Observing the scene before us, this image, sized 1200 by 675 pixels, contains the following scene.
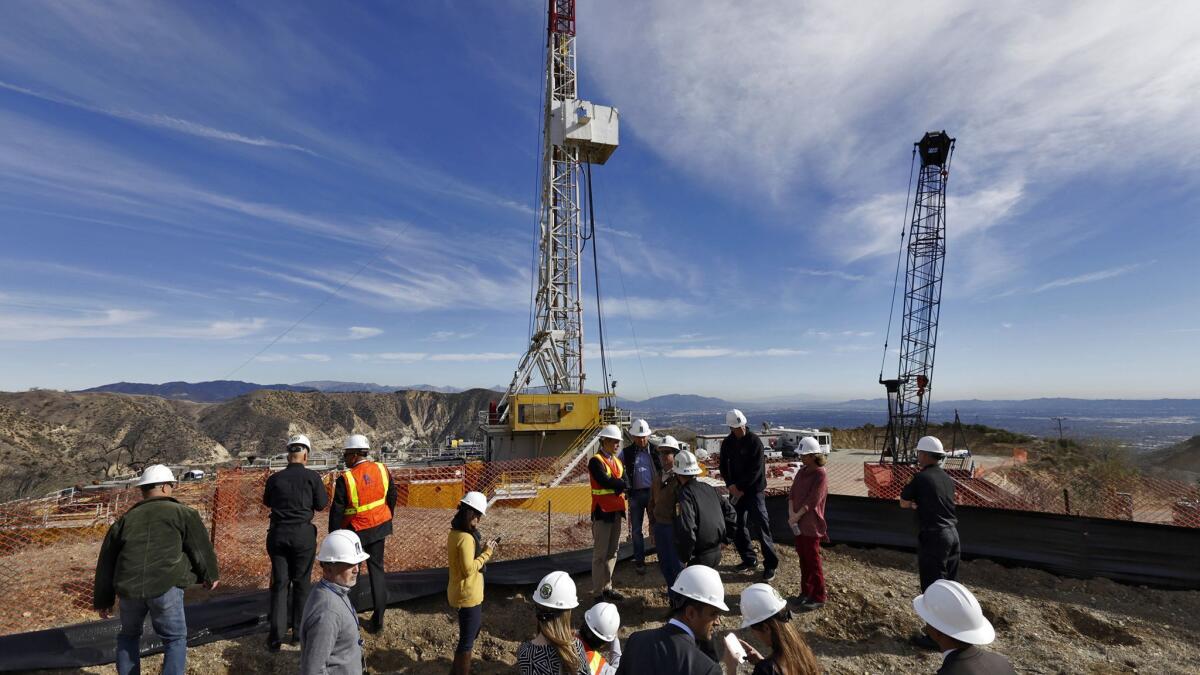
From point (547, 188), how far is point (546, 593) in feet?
62.4

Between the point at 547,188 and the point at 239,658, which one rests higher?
the point at 547,188

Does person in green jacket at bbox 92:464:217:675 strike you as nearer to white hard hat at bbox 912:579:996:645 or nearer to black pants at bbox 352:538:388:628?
black pants at bbox 352:538:388:628

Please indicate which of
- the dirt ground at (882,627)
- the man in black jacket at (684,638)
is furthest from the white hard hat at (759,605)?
the dirt ground at (882,627)

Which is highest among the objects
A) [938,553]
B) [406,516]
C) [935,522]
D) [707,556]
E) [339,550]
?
[339,550]

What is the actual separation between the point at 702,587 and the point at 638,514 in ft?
12.1

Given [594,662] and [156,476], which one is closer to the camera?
[594,662]

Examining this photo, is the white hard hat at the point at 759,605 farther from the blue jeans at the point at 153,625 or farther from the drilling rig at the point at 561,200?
the drilling rig at the point at 561,200

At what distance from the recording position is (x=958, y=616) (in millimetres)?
2256

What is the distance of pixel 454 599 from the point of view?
3.70 metres

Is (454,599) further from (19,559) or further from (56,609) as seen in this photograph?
(19,559)

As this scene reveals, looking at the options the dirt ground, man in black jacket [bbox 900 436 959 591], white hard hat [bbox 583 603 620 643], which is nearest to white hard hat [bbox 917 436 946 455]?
man in black jacket [bbox 900 436 959 591]

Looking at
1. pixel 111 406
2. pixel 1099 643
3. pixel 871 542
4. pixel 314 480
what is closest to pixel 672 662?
pixel 314 480

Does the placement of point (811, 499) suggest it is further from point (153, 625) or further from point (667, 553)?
point (153, 625)

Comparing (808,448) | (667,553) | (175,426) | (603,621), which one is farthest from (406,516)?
(175,426)
